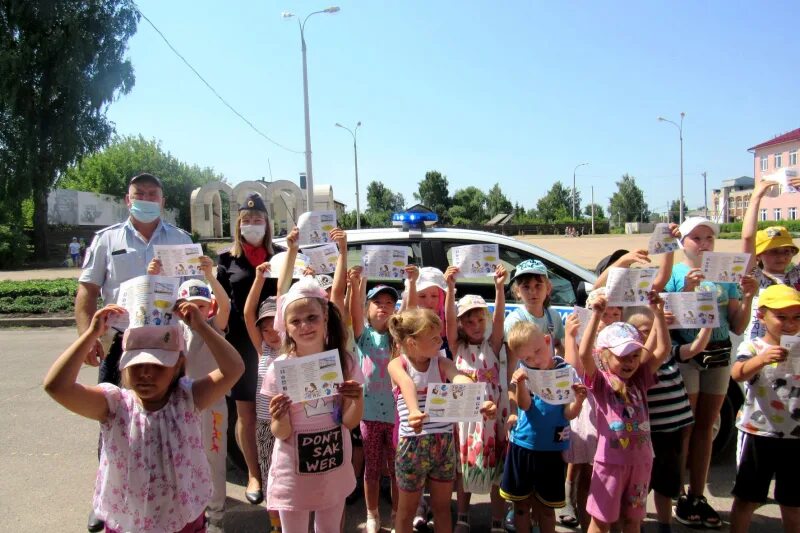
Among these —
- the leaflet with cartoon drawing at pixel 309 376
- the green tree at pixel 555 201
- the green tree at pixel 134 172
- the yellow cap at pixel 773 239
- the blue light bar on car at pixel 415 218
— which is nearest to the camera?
the leaflet with cartoon drawing at pixel 309 376

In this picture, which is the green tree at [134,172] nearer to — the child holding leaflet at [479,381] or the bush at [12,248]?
the bush at [12,248]

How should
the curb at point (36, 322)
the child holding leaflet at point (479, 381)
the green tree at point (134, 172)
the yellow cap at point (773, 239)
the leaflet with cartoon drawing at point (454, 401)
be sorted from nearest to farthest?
the leaflet with cartoon drawing at point (454, 401) < the child holding leaflet at point (479, 381) < the yellow cap at point (773, 239) < the curb at point (36, 322) < the green tree at point (134, 172)

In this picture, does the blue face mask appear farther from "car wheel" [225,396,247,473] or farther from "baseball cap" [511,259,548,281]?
"baseball cap" [511,259,548,281]

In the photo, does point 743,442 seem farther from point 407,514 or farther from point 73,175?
point 73,175

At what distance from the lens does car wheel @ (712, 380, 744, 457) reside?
4.24 metres

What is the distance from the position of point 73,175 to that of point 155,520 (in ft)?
184

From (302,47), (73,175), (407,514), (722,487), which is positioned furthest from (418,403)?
(73,175)

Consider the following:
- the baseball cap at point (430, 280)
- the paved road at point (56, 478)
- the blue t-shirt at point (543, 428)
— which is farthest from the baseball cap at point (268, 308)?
Answer: the blue t-shirt at point (543, 428)

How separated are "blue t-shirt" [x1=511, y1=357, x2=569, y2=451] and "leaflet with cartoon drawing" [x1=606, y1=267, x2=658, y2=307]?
Result: 18.6 inches

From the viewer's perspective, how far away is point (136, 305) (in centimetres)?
237

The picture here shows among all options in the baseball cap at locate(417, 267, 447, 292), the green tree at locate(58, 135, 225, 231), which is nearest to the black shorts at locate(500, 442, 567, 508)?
the baseball cap at locate(417, 267, 447, 292)

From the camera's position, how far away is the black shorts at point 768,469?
3055mm

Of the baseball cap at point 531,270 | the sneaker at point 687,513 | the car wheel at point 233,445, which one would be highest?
the baseball cap at point 531,270

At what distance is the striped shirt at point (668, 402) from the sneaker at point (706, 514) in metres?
0.62
